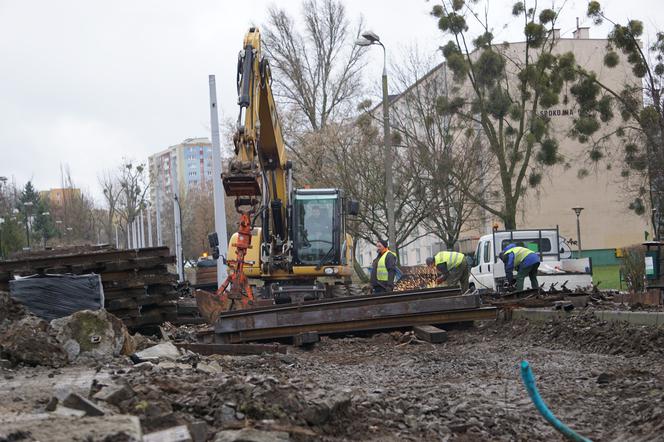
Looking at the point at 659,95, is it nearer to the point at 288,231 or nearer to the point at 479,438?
the point at 288,231

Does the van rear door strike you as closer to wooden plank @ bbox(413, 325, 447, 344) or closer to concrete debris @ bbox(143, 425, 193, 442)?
wooden plank @ bbox(413, 325, 447, 344)

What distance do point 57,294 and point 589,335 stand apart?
7397 mm

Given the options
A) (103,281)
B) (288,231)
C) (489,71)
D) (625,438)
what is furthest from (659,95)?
(625,438)

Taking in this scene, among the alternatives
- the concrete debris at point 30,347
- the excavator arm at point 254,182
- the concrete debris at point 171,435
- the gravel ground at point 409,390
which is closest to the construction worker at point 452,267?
the excavator arm at point 254,182

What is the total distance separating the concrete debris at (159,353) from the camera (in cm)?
1034

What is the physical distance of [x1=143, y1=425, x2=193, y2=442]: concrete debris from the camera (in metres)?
5.27

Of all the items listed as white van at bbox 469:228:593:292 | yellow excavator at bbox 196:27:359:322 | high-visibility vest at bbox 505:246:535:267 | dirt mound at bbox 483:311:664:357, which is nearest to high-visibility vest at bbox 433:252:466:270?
high-visibility vest at bbox 505:246:535:267

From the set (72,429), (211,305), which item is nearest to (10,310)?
(211,305)

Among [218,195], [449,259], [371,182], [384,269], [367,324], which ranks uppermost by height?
[371,182]

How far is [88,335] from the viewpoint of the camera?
411 inches

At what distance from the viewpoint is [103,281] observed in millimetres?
14453

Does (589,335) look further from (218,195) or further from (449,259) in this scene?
(218,195)

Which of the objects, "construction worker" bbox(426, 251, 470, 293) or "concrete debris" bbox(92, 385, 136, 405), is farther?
"construction worker" bbox(426, 251, 470, 293)

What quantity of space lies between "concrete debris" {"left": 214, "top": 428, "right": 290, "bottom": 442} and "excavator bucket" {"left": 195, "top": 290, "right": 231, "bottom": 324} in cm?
1228
